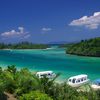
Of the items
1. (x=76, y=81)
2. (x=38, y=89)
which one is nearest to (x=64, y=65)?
(x=76, y=81)

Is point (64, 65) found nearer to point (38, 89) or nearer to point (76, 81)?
point (76, 81)

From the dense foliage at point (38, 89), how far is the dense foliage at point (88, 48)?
9059 centimetres

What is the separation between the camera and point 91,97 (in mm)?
17422

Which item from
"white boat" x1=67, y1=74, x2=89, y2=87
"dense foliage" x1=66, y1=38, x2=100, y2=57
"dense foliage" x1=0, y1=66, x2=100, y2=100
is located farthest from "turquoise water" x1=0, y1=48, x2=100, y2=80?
"dense foliage" x1=0, y1=66, x2=100, y2=100

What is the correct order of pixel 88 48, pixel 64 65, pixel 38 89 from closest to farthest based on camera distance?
1. pixel 38 89
2. pixel 64 65
3. pixel 88 48

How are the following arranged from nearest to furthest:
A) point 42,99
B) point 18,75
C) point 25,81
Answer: point 42,99
point 25,81
point 18,75

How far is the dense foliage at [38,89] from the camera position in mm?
17359

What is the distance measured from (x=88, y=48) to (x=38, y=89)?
99.8 m

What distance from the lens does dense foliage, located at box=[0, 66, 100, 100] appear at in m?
17.4

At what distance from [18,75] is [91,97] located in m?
7.44

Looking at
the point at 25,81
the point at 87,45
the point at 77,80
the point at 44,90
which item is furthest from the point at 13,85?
the point at 87,45

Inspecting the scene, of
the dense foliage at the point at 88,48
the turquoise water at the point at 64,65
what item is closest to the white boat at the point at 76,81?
→ the turquoise water at the point at 64,65

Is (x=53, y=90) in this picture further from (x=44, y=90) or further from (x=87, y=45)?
(x=87, y=45)

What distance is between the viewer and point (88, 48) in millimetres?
118375
